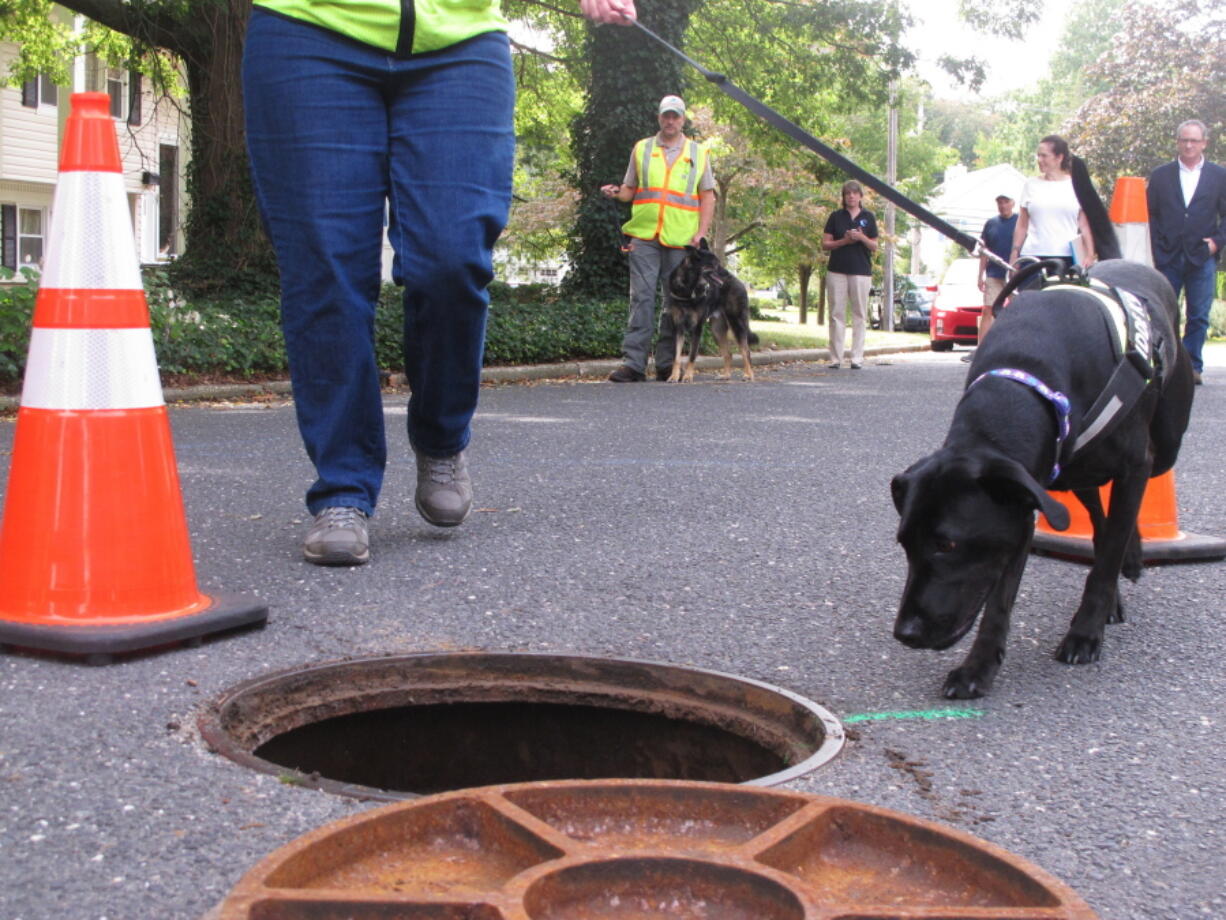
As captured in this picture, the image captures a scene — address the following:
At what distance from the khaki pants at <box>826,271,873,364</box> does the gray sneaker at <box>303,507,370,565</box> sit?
11.5 metres

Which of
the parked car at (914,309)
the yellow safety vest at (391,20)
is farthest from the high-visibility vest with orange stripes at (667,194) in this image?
the parked car at (914,309)

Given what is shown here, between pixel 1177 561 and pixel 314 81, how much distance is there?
2.98 m

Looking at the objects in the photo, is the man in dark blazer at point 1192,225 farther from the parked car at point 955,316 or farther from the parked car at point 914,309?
the parked car at point 914,309

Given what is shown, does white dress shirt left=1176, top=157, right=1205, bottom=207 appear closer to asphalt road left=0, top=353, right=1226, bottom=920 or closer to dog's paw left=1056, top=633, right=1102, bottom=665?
asphalt road left=0, top=353, right=1226, bottom=920

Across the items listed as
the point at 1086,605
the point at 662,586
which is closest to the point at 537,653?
the point at 662,586

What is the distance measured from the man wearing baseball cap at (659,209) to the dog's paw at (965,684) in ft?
30.1

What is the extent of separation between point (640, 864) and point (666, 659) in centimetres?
135

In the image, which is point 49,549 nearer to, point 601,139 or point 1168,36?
point 601,139

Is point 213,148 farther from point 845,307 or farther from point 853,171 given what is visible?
point 853,171

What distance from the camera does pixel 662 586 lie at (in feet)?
12.6

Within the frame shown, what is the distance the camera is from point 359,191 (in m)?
3.90

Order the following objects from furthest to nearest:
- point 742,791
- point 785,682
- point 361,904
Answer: point 785,682
point 742,791
point 361,904

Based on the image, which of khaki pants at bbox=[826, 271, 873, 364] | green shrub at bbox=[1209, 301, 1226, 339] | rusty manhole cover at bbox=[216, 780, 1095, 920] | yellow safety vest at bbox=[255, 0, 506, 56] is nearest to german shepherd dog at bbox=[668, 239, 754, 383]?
khaki pants at bbox=[826, 271, 873, 364]

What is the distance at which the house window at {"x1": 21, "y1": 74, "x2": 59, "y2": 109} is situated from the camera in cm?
3155
